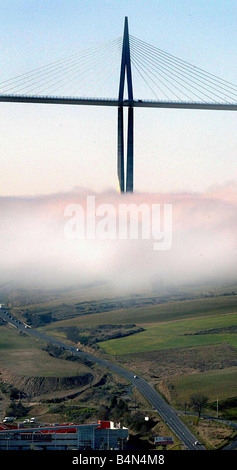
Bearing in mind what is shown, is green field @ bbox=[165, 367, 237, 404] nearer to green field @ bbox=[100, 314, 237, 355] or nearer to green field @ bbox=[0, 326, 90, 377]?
green field @ bbox=[0, 326, 90, 377]

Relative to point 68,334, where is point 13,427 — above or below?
below

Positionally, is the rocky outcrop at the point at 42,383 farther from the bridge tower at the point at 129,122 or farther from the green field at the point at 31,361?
the bridge tower at the point at 129,122

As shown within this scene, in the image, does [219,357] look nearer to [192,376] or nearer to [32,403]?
[192,376]

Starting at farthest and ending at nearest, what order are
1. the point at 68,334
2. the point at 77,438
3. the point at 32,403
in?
1. the point at 68,334
2. the point at 32,403
3. the point at 77,438

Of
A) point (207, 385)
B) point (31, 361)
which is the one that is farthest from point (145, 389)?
point (31, 361)

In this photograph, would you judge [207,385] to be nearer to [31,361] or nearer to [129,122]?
[31,361]

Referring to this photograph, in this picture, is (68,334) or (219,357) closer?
(219,357)
